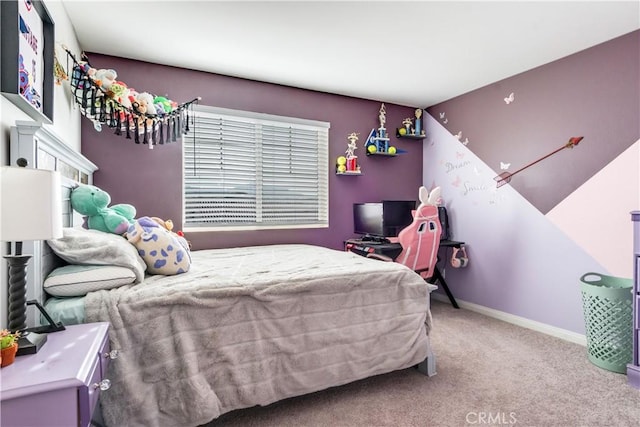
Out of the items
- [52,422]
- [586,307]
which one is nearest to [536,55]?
[586,307]

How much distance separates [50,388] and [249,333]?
90 cm

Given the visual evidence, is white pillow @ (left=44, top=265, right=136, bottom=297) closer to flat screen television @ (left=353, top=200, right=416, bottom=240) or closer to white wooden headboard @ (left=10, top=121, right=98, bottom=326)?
white wooden headboard @ (left=10, top=121, right=98, bottom=326)

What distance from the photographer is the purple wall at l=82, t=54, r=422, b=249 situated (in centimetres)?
296

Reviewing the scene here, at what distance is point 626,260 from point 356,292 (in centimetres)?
209

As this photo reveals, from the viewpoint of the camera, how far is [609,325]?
7.61 ft

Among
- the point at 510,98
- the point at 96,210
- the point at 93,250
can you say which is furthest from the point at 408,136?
the point at 93,250

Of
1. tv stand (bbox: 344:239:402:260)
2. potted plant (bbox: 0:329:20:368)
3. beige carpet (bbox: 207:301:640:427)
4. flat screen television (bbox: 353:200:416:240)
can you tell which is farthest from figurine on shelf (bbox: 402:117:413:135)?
potted plant (bbox: 0:329:20:368)

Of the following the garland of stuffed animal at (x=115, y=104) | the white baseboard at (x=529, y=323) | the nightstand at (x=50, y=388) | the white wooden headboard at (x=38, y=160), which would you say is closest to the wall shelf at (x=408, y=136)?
the white baseboard at (x=529, y=323)

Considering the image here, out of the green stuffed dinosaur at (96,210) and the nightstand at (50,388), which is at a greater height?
the green stuffed dinosaur at (96,210)

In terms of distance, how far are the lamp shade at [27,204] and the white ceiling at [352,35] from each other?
1.69m

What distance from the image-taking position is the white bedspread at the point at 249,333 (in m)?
1.49

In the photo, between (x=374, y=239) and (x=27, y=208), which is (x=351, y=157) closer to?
(x=374, y=239)

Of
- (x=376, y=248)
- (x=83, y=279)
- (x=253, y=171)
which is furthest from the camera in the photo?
(x=253, y=171)

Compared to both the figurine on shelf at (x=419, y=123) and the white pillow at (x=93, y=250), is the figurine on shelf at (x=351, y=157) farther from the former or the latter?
the white pillow at (x=93, y=250)
